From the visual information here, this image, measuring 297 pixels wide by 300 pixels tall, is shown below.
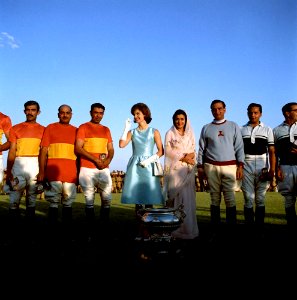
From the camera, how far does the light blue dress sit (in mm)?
5094

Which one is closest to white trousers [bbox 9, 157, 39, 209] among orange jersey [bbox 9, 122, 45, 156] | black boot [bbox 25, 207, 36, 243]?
orange jersey [bbox 9, 122, 45, 156]

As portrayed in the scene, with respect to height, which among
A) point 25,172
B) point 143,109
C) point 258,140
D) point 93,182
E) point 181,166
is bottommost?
point 93,182

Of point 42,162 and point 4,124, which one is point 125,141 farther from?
point 4,124

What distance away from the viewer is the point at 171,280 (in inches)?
112

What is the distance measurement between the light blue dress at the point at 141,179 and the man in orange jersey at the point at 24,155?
6.64 ft

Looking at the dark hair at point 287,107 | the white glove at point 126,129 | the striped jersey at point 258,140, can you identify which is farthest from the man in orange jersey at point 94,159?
the dark hair at point 287,107

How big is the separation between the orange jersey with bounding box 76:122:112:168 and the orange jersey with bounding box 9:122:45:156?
108cm

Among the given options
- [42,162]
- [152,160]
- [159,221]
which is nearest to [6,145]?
[42,162]

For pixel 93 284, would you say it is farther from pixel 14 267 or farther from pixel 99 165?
pixel 99 165

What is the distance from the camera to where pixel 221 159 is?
5.54 metres

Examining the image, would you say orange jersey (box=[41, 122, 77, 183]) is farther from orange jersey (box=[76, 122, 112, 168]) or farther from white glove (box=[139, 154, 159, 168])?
white glove (box=[139, 154, 159, 168])

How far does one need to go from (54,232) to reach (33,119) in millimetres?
2239

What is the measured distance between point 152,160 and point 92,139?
1.21m

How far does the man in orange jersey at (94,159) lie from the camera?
5449 millimetres
